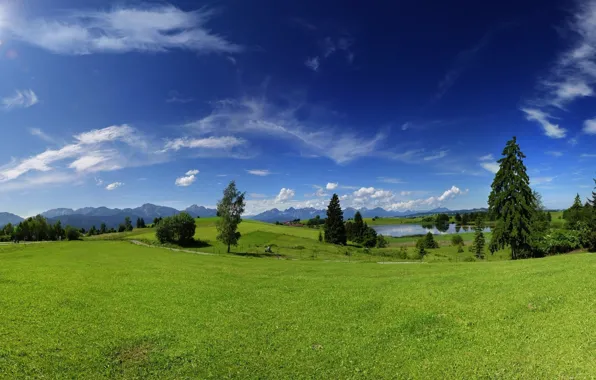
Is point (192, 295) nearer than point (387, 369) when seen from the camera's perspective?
No

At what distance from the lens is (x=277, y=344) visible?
415 inches

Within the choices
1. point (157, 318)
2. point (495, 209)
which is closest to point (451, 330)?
point (157, 318)

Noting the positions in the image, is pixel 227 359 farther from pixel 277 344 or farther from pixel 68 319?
pixel 68 319

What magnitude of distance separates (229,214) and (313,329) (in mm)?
49533

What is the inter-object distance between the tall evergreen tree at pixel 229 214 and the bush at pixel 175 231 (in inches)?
894

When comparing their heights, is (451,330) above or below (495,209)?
below

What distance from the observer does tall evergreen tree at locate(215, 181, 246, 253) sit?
58.6 metres

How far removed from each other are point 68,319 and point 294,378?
9.81 meters

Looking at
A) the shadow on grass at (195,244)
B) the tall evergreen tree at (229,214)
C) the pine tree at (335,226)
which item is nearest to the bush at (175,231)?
the shadow on grass at (195,244)

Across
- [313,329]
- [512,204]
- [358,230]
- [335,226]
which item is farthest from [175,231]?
[313,329]

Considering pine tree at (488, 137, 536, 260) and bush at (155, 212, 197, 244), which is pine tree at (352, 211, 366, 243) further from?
pine tree at (488, 137, 536, 260)

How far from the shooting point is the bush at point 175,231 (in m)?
77.6

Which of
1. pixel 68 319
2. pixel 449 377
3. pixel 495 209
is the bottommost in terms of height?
pixel 449 377

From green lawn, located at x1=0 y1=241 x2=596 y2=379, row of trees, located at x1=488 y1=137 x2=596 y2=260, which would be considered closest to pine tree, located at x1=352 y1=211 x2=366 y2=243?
row of trees, located at x1=488 y1=137 x2=596 y2=260
